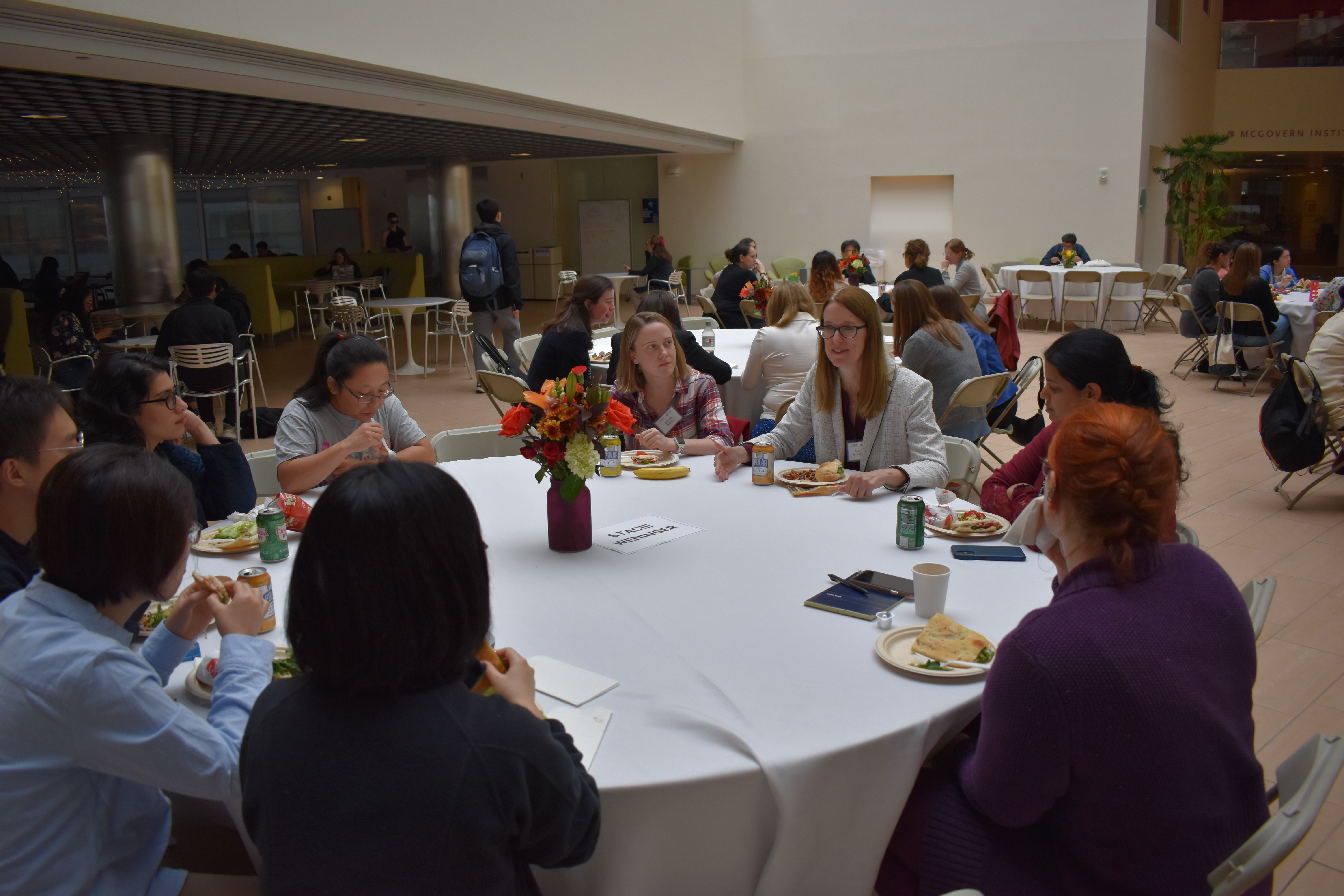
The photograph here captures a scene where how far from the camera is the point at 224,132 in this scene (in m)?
11.4

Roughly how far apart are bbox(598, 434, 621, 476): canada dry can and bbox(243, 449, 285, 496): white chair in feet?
3.78

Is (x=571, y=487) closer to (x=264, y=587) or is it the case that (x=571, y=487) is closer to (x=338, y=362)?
(x=264, y=587)

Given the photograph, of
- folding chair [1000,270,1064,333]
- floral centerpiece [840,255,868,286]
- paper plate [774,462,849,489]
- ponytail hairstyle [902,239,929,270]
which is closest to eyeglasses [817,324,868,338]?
paper plate [774,462,849,489]

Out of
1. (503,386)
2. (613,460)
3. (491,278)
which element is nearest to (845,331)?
(613,460)

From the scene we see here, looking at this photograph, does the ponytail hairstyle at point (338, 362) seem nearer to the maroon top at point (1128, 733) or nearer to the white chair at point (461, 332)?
the maroon top at point (1128, 733)

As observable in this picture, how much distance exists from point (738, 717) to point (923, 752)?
1.05 ft

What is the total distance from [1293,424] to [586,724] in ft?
16.5

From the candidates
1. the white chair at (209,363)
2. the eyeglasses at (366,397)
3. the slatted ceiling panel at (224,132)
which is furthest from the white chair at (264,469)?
the slatted ceiling panel at (224,132)

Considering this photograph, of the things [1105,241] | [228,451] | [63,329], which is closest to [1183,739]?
[228,451]

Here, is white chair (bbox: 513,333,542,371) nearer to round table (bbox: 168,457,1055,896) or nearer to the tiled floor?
the tiled floor

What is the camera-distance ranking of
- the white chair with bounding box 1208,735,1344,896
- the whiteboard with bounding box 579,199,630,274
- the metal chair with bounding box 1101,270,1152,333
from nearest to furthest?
the white chair with bounding box 1208,735,1344,896, the metal chair with bounding box 1101,270,1152,333, the whiteboard with bounding box 579,199,630,274

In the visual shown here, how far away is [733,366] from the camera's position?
238 inches

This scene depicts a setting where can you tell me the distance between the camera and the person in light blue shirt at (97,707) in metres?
1.32

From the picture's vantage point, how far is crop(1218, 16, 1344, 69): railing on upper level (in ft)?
58.6
